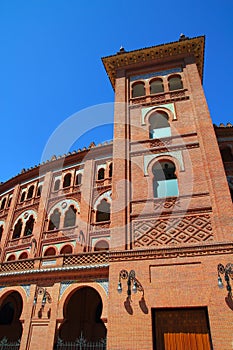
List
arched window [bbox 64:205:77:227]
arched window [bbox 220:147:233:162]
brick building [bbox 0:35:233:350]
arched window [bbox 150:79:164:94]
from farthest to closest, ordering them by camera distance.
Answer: arched window [bbox 64:205:77:227] → arched window [bbox 220:147:233:162] → arched window [bbox 150:79:164:94] → brick building [bbox 0:35:233:350]

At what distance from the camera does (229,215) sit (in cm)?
830

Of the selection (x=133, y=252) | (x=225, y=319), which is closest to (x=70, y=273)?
(x=133, y=252)

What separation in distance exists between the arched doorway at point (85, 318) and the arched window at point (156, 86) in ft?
31.8

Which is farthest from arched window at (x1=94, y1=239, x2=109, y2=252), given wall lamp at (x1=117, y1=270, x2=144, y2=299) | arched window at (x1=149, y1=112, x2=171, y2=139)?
wall lamp at (x1=117, y1=270, x2=144, y2=299)

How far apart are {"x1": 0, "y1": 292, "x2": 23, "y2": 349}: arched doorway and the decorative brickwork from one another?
8.18 m

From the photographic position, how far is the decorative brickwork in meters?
8.34

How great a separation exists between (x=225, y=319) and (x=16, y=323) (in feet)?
35.3

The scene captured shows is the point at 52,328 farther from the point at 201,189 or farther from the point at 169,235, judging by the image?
the point at 201,189

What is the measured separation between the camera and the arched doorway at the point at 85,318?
495 inches

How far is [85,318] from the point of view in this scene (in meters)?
13.0

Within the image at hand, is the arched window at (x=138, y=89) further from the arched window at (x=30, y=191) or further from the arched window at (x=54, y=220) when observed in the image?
the arched window at (x=30, y=191)

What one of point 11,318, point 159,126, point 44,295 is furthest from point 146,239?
point 11,318

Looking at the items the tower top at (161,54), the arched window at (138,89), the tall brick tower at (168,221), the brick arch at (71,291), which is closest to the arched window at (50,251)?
the brick arch at (71,291)

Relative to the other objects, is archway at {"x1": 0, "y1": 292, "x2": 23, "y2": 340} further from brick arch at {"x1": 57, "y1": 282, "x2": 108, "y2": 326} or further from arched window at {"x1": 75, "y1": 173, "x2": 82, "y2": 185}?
arched window at {"x1": 75, "y1": 173, "x2": 82, "y2": 185}
